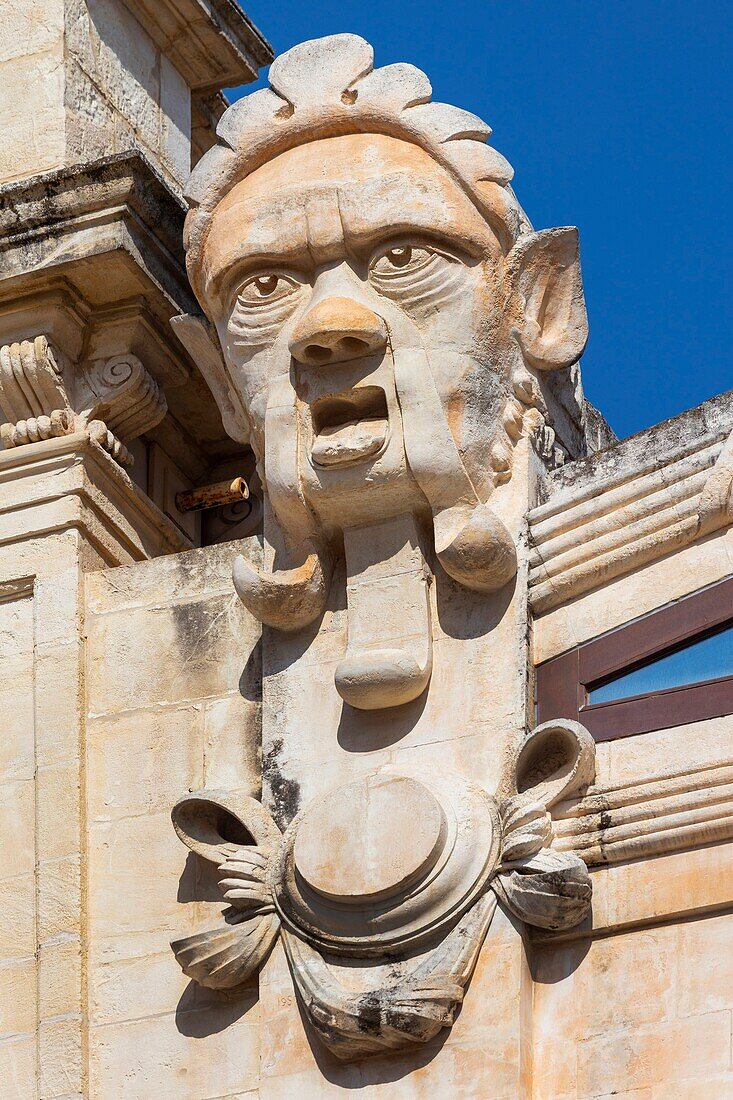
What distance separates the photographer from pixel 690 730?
12.4 metres

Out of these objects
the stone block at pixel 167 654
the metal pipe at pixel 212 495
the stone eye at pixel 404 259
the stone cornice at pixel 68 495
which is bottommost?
the stone block at pixel 167 654

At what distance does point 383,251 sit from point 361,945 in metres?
2.70

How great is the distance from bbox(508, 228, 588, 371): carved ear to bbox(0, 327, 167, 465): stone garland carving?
1.89m

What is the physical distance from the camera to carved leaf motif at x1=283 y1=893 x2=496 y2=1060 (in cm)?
1207

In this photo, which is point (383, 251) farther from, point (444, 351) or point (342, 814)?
point (342, 814)

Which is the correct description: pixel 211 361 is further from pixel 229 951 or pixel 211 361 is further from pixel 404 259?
pixel 229 951

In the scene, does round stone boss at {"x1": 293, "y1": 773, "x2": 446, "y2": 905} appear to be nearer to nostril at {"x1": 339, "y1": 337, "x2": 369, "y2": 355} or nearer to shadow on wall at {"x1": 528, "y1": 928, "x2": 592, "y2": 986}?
shadow on wall at {"x1": 528, "y1": 928, "x2": 592, "y2": 986}

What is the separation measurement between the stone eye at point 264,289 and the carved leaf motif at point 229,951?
241 centimetres

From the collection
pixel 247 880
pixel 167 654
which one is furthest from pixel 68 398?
pixel 247 880

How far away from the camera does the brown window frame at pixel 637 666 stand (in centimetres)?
1247

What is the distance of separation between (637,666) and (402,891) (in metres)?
1.24

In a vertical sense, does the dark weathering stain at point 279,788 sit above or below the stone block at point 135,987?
above

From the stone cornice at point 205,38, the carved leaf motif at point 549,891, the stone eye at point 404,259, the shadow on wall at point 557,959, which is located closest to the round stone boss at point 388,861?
the carved leaf motif at point 549,891

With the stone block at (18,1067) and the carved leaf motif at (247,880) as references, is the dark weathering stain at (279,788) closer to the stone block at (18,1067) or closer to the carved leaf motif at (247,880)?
the carved leaf motif at (247,880)
